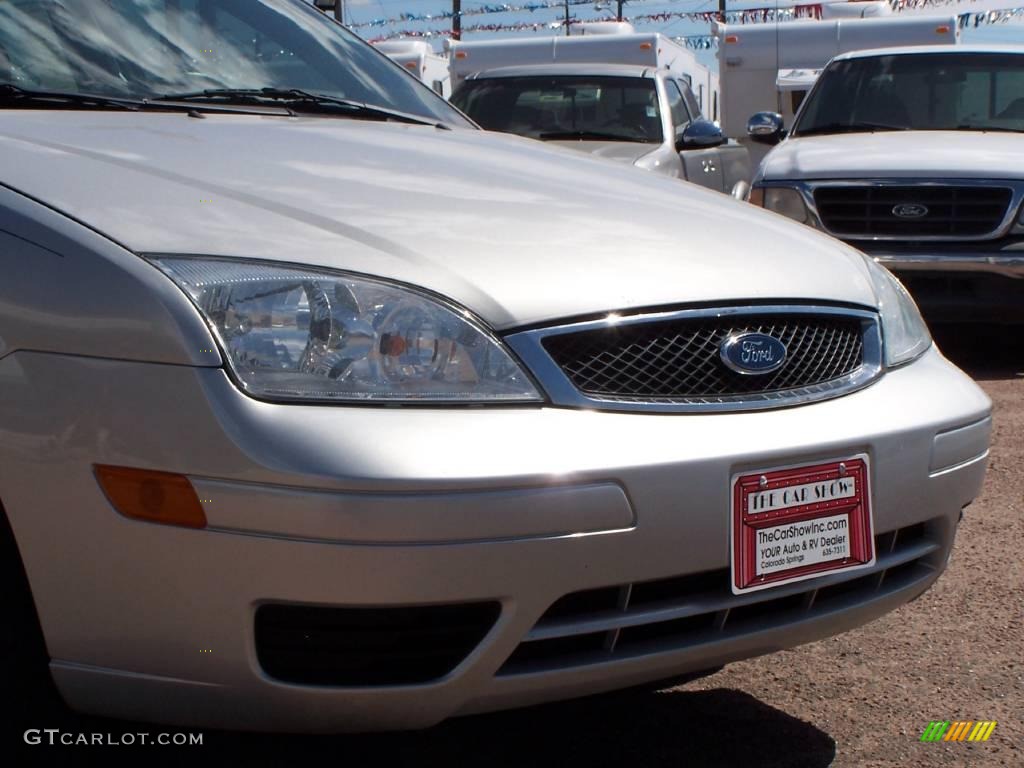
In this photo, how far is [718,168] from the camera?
30.3 ft

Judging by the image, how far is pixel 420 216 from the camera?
2.41 meters

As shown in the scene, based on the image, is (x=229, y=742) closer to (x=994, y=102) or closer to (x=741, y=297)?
(x=741, y=297)

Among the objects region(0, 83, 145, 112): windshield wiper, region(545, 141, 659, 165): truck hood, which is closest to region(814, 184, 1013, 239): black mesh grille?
region(545, 141, 659, 165): truck hood

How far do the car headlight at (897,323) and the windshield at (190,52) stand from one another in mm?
1401

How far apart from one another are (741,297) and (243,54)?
162 cm

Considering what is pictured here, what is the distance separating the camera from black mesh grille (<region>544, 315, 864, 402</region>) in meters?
2.21

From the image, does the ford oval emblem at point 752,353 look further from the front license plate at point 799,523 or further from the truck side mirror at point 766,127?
the truck side mirror at point 766,127

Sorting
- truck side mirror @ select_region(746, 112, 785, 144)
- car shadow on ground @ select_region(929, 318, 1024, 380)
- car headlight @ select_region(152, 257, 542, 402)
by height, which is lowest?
car shadow on ground @ select_region(929, 318, 1024, 380)

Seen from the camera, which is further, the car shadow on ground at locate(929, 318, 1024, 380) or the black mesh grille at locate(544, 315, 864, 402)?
the car shadow on ground at locate(929, 318, 1024, 380)

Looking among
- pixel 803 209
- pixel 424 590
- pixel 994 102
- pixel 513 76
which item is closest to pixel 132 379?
pixel 424 590

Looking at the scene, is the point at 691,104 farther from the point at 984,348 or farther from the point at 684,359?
the point at 684,359

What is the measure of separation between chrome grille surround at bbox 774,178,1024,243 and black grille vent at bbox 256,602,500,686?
5.03 meters

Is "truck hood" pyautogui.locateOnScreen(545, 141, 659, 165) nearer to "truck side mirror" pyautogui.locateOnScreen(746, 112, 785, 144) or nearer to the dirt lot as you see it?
"truck side mirror" pyautogui.locateOnScreen(746, 112, 785, 144)

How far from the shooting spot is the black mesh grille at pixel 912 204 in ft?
21.9
